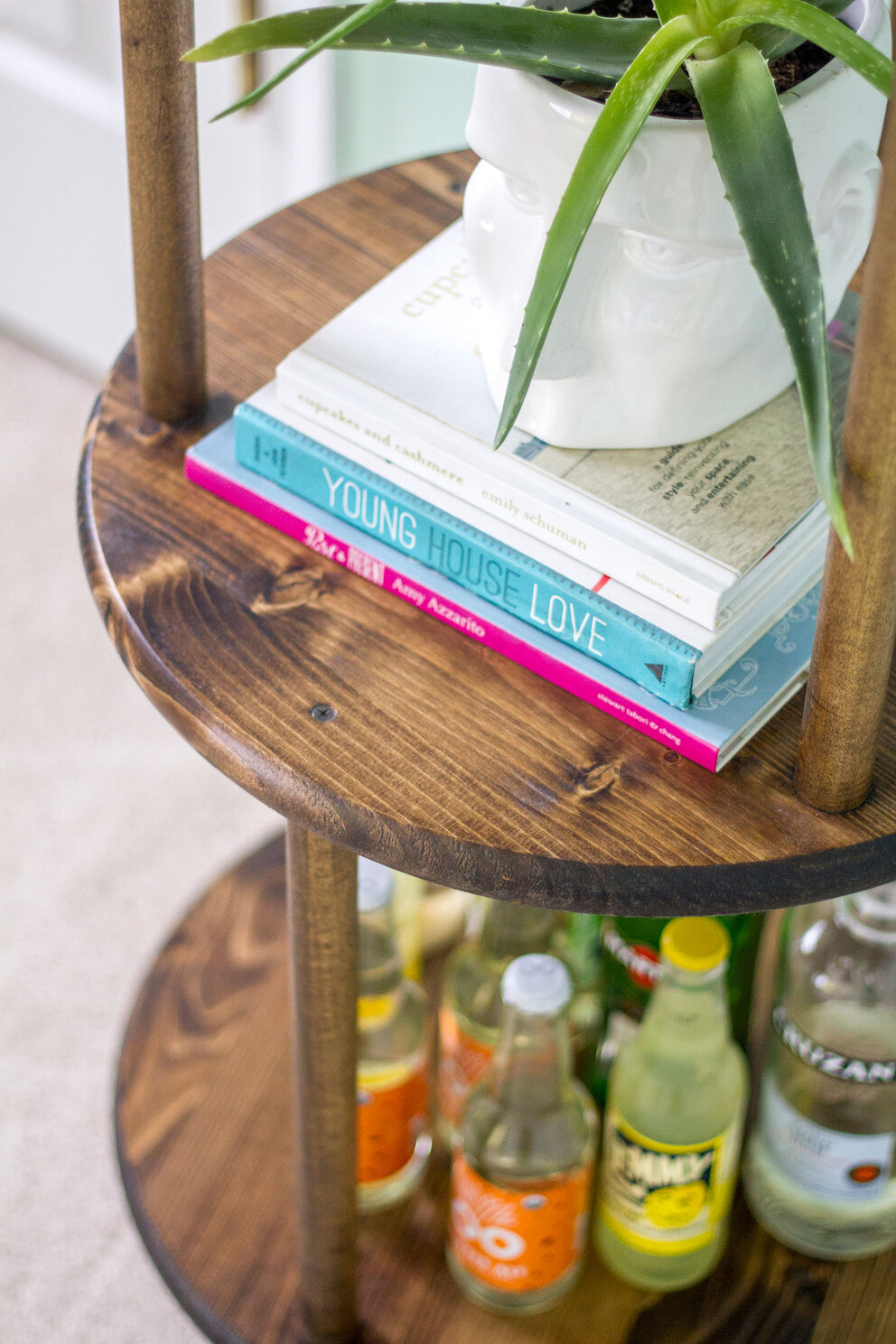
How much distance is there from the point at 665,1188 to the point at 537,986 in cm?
19

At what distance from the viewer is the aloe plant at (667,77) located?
45 cm

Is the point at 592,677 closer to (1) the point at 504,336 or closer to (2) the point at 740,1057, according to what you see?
(1) the point at 504,336

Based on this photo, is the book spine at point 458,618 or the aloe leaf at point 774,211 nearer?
the aloe leaf at point 774,211

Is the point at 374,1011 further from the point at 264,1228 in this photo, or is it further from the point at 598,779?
the point at 598,779

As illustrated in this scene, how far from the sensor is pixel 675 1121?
2.67 ft

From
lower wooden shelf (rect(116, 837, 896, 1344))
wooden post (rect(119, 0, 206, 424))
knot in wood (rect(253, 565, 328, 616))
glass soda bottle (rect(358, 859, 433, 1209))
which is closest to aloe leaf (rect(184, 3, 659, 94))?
wooden post (rect(119, 0, 206, 424))

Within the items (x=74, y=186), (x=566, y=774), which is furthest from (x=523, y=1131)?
(x=74, y=186)

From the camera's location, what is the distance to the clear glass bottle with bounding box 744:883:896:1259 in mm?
815

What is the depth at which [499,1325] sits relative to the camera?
2.90 feet

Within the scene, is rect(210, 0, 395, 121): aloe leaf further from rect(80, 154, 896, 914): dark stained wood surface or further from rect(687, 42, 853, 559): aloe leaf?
rect(80, 154, 896, 914): dark stained wood surface

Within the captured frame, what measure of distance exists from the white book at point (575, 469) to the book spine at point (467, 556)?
0.04ft

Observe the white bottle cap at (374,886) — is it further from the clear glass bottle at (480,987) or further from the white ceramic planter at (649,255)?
the white ceramic planter at (649,255)

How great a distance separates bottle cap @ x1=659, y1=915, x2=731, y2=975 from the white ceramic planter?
0.25 metres

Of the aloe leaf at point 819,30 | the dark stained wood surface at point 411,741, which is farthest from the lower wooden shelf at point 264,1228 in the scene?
the aloe leaf at point 819,30
